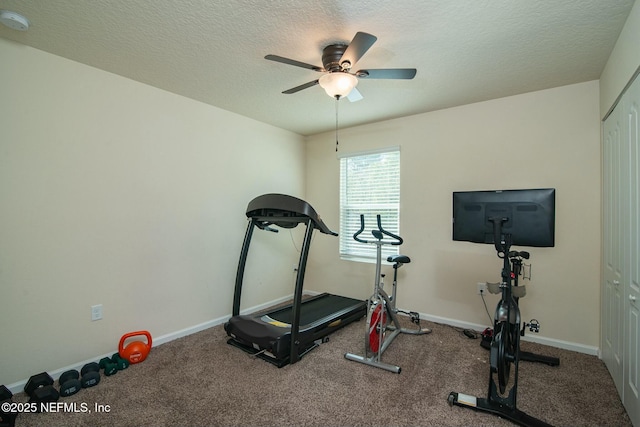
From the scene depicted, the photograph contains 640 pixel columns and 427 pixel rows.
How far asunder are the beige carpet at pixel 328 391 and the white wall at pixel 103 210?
1.39 ft

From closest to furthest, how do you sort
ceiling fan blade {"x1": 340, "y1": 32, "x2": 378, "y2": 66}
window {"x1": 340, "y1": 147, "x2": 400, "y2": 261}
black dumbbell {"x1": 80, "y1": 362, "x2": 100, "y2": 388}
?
ceiling fan blade {"x1": 340, "y1": 32, "x2": 378, "y2": 66}, black dumbbell {"x1": 80, "y1": 362, "x2": 100, "y2": 388}, window {"x1": 340, "y1": 147, "x2": 400, "y2": 261}

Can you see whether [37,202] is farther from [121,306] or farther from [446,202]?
[446,202]

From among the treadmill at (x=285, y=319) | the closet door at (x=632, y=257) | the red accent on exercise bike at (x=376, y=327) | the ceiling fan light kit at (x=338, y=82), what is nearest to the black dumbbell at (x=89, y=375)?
the treadmill at (x=285, y=319)

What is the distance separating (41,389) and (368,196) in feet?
11.7

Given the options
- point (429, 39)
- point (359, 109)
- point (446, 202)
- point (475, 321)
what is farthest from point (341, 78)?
point (475, 321)

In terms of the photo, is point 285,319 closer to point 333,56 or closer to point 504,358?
point 504,358

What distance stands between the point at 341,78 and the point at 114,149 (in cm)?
204

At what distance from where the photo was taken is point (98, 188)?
97.0 inches

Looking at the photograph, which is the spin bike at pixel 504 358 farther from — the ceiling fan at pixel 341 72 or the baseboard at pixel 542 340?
the ceiling fan at pixel 341 72

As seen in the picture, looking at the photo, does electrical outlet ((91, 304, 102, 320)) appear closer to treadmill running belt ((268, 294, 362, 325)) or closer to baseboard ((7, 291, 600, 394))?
baseboard ((7, 291, 600, 394))

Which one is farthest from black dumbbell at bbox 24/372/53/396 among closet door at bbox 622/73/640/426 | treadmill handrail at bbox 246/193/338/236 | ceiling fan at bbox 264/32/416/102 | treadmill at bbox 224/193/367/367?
closet door at bbox 622/73/640/426

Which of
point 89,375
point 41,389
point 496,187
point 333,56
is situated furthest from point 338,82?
point 41,389

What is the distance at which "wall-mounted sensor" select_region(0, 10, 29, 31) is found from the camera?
1761 mm

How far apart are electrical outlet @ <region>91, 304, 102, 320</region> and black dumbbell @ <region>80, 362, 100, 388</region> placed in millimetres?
351
